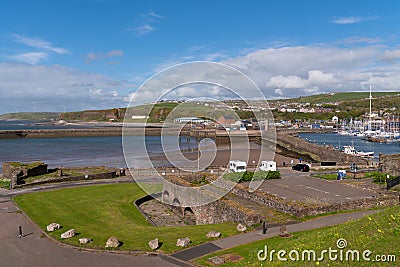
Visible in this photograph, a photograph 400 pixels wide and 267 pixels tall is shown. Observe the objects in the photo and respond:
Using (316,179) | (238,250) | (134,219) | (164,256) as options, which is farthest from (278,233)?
(316,179)

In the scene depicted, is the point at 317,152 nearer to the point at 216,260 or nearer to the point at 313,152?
the point at 313,152

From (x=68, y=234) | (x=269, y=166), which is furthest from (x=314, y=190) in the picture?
(x=68, y=234)

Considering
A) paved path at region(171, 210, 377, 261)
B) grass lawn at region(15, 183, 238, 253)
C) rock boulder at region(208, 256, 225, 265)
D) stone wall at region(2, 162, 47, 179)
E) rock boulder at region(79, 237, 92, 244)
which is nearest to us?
rock boulder at region(208, 256, 225, 265)

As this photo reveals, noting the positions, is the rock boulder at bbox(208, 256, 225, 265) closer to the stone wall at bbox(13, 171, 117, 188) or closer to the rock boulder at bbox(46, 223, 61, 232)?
the rock boulder at bbox(46, 223, 61, 232)

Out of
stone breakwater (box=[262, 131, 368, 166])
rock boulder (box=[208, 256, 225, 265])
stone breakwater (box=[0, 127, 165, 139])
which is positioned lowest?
stone breakwater (box=[262, 131, 368, 166])

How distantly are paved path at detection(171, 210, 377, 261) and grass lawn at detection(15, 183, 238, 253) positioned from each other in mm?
634

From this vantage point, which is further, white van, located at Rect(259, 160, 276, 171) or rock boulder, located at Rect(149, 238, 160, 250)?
white van, located at Rect(259, 160, 276, 171)

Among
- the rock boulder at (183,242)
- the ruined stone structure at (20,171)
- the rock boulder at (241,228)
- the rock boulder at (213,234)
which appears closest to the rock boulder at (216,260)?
the rock boulder at (183,242)

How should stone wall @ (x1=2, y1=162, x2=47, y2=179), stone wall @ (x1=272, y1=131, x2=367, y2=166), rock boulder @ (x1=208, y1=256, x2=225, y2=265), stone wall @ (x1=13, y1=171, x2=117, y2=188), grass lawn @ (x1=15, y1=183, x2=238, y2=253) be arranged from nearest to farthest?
rock boulder @ (x1=208, y1=256, x2=225, y2=265)
grass lawn @ (x1=15, y1=183, x2=238, y2=253)
stone wall @ (x1=13, y1=171, x2=117, y2=188)
stone wall @ (x1=2, y1=162, x2=47, y2=179)
stone wall @ (x1=272, y1=131, x2=367, y2=166)

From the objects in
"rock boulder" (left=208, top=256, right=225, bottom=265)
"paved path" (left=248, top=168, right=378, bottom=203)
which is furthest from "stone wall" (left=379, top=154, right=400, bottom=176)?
"rock boulder" (left=208, top=256, right=225, bottom=265)

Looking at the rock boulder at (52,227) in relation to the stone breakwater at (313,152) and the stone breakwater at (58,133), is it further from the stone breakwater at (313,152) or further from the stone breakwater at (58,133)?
the stone breakwater at (58,133)

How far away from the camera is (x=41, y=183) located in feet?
113

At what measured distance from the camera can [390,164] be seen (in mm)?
37281

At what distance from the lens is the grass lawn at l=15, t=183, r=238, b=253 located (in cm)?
1827
